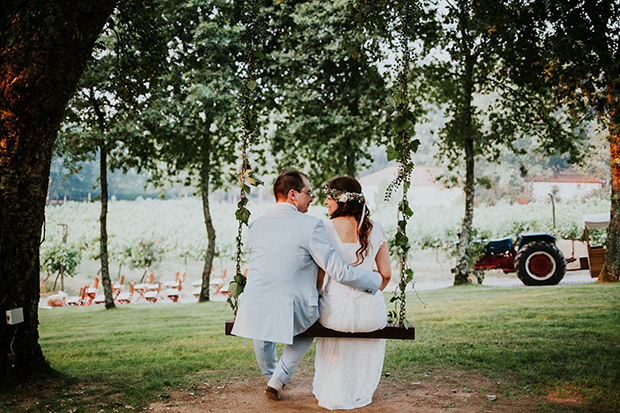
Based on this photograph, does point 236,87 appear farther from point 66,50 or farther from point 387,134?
point 66,50

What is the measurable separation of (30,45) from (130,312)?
9.90 m

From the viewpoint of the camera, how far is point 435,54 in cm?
1562

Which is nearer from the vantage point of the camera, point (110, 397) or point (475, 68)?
point (110, 397)

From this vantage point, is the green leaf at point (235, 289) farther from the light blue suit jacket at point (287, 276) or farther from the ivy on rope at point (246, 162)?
the light blue suit jacket at point (287, 276)

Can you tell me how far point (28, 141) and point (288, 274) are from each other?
9.52 feet

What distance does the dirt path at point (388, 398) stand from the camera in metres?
4.29

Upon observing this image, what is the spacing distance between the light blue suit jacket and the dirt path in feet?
2.25

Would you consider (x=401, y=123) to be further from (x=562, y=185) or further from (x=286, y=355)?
(x=562, y=185)

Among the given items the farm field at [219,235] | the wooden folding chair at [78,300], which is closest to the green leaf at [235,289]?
the wooden folding chair at [78,300]

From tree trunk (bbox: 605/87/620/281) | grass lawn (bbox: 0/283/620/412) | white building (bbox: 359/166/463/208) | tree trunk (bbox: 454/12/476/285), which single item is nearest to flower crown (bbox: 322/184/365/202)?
grass lawn (bbox: 0/283/620/412)

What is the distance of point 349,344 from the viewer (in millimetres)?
4395

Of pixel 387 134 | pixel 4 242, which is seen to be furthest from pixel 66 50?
pixel 387 134

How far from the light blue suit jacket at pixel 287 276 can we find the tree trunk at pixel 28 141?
231 cm

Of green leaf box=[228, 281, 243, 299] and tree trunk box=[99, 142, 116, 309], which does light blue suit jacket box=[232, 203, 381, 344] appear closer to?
green leaf box=[228, 281, 243, 299]
